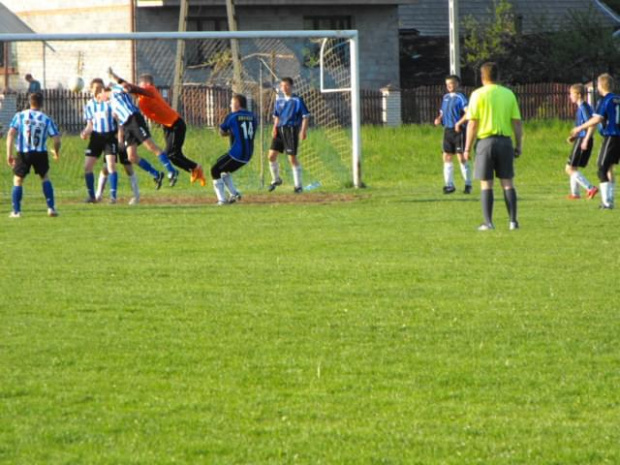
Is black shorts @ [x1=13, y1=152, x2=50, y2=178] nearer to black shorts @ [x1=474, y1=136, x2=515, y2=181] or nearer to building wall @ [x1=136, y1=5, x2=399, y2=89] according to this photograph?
black shorts @ [x1=474, y1=136, x2=515, y2=181]

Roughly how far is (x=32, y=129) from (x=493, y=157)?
670 cm

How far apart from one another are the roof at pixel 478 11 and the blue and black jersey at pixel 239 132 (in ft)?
113

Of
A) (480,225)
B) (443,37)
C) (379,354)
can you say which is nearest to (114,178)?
(480,225)

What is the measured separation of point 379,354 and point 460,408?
1.46 m

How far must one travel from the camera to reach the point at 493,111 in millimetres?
Result: 15734

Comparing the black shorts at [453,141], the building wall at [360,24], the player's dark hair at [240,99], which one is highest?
the building wall at [360,24]

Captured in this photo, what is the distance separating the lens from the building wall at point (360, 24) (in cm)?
4625

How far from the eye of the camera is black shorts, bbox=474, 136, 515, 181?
51.7 ft

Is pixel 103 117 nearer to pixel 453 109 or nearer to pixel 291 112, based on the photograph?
pixel 291 112

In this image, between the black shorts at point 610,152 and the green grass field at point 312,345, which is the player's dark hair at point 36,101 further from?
the black shorts at point 610,152

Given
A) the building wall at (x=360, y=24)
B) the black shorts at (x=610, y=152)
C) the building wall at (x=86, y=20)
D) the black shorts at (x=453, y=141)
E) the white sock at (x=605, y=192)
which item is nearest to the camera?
the black shorts at (x=610, y=152)

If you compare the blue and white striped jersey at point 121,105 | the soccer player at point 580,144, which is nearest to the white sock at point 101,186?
the blue and white striped jersey at point 121,105

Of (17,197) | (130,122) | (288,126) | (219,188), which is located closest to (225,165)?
(219,188)

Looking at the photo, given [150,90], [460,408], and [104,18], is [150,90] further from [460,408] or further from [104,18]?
[104,18]
